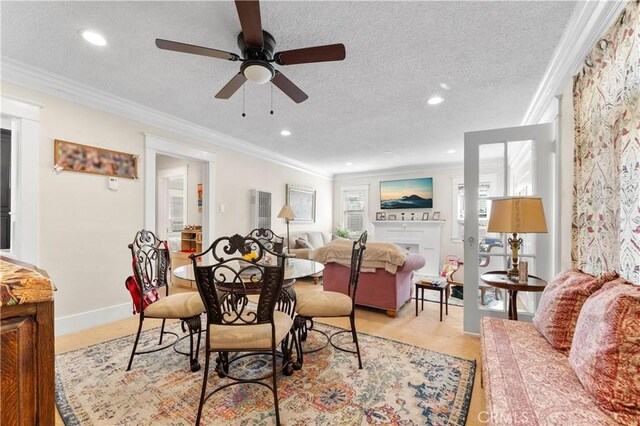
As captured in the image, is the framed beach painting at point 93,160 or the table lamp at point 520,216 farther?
the framed beach painting at point 93,160

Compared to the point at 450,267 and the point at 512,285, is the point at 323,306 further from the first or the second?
the point at 450,267

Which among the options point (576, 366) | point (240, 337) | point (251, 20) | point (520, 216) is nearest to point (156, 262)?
point (240, 337)

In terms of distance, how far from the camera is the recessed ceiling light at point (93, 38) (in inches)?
80.9

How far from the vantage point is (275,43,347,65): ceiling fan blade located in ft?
5.80

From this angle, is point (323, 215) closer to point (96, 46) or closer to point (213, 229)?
point (213, 229)

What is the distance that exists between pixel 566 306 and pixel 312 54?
2144mm

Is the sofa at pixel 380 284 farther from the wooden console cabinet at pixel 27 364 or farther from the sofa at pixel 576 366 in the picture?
the wooden console cabinet at pixel 27 364

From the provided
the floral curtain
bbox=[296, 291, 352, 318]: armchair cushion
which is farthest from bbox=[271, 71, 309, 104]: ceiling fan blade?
the floral curtain

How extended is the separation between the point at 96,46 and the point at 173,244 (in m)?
4.50

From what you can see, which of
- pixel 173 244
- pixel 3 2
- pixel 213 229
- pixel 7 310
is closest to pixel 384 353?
pixel 7 310

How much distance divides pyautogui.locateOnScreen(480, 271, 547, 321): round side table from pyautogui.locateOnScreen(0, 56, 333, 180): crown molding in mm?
4051

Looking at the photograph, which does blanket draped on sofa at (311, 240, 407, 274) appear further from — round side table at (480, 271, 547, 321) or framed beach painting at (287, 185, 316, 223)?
framed beach painting at (287, 185, 316, 223)

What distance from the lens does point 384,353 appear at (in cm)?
245

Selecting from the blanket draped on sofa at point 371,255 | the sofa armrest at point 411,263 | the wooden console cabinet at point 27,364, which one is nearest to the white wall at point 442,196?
the sofa armrest at point 411,263
